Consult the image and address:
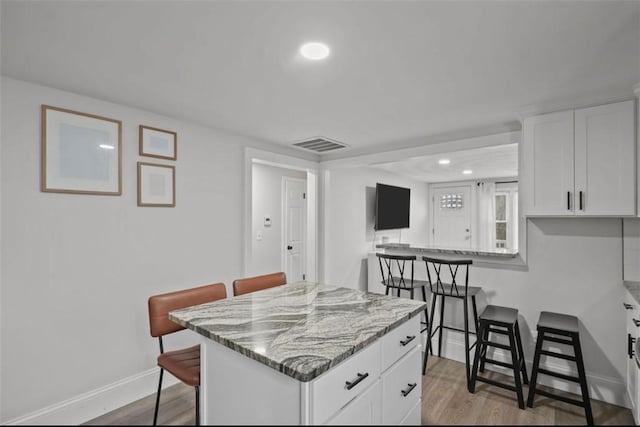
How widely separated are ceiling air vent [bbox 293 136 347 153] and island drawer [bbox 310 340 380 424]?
2355mm

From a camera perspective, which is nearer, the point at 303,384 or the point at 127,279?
the point at 303,384

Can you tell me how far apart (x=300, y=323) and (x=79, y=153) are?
156 centimetres

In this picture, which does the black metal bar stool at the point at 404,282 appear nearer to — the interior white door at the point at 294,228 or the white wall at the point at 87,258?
the white wall at the point at 87,258

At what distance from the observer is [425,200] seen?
22.4 feet

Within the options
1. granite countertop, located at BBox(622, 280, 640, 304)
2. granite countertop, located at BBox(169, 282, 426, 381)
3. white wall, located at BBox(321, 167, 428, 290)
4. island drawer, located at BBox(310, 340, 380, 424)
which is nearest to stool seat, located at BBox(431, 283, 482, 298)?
granite countertop, located at BBox(622, 280, 640, 304)

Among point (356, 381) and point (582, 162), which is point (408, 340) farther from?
point (582, 162)

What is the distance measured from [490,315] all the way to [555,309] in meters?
0.52

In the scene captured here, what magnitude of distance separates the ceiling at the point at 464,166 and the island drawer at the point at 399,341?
2388 mm

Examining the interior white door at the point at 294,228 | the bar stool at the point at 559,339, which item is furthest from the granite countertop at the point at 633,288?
the interior white door at the point at 294,228

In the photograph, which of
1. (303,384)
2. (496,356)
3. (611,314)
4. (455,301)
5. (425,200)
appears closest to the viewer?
(303,384)

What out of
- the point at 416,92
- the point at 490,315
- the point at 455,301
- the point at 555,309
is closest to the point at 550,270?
the point at 555,309

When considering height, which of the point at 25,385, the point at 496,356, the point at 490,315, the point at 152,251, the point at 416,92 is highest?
the point at 416,92

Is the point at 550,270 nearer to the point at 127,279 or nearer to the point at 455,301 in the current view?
the point at 455,301

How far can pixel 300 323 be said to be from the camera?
4.17 ft
